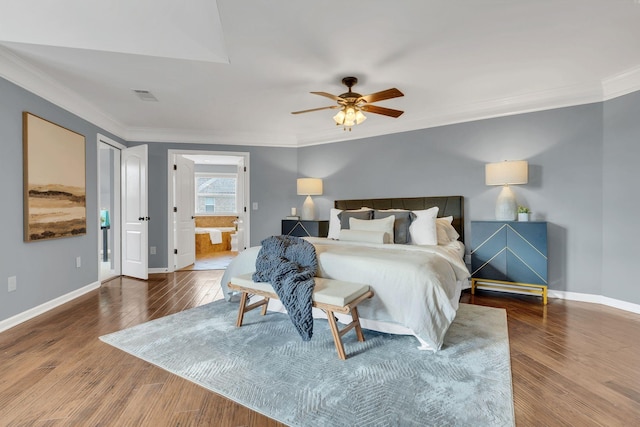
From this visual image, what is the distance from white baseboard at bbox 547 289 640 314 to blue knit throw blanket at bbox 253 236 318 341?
3024 mm

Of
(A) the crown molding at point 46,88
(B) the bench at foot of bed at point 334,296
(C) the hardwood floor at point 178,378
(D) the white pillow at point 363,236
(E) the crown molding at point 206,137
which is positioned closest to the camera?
(C) the hardwood floor at point 178,378

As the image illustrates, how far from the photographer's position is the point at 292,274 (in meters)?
2.44

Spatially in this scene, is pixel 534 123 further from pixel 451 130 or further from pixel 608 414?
pixel 608 414

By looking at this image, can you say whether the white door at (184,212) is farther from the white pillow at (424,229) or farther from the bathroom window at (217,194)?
the white pillow at (424,229)

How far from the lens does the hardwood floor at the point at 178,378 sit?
1544 millimetres

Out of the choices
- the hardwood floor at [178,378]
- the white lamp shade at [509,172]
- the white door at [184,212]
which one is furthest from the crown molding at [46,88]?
the white lamp shade at [509,172]

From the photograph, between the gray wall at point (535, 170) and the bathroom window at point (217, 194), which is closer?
the gray wall at point (535, 170)

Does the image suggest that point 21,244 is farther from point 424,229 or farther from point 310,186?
point 424,229

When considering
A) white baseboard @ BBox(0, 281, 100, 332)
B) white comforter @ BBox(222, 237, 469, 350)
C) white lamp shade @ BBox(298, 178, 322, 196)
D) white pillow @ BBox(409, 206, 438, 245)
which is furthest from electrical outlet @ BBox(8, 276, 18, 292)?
white pillow @ BBox(409, 206, 438, 245)

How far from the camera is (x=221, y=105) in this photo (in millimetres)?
3969

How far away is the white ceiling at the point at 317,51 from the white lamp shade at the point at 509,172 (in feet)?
2.51

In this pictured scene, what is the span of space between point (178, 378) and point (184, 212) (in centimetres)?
433

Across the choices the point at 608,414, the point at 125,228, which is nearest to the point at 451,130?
the point at 608,414

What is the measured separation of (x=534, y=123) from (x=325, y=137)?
298 cm
